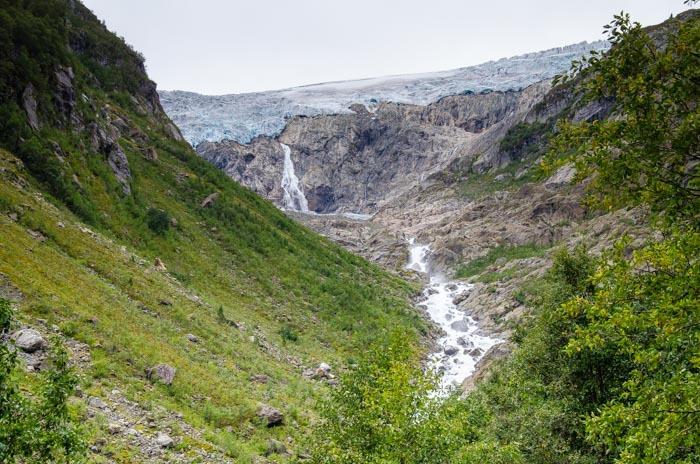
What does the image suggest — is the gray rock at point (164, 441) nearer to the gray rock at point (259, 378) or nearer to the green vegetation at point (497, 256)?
the gray rock at point (259, 378)

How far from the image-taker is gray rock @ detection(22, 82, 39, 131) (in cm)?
2842

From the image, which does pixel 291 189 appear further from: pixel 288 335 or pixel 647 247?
pixel 647 247

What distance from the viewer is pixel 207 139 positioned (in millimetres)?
165875

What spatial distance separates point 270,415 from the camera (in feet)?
60.0

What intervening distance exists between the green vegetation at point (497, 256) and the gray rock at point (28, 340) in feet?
188

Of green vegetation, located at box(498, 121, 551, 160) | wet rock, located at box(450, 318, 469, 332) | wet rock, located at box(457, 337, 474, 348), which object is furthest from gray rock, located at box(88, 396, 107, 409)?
green vegetation, located at box(498, 121, 551, 160)

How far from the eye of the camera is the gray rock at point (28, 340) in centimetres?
1319

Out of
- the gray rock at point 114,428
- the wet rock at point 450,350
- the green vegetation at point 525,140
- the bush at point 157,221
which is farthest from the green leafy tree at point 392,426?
the green vegetation at point 525,140

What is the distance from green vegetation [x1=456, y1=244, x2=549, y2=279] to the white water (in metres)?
3.17

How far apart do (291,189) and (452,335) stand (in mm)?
119759

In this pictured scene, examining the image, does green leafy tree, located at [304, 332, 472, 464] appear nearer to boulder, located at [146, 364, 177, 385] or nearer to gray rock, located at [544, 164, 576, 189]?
boulder, located at [146, 364, 177, 385]

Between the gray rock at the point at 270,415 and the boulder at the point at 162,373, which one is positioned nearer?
the boulder at the point at 162,373

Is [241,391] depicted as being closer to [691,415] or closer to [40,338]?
[40,338]

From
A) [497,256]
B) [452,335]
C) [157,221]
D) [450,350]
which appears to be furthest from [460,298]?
[157,221]
